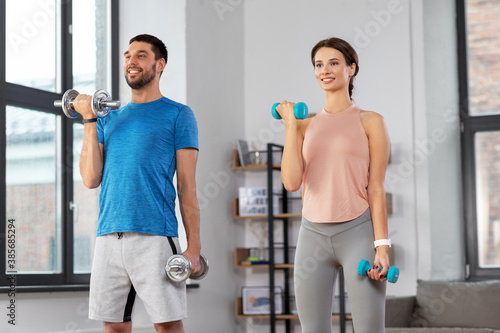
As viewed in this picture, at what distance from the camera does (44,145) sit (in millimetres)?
4281

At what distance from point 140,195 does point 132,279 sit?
262 millimetres

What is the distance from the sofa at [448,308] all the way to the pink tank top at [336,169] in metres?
2.20

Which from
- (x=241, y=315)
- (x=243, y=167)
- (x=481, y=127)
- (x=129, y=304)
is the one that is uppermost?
(x=481, y=127)

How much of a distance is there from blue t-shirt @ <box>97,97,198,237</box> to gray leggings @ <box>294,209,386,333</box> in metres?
0.45

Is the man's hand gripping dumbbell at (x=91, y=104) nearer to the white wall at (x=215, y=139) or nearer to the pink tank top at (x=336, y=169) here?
the pink tank top at (x=336, y=169)

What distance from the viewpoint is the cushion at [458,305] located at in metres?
4.34

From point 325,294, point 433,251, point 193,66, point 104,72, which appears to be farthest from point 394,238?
point 325,294

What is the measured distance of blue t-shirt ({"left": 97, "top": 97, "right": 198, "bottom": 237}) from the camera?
→ 2.20 meters

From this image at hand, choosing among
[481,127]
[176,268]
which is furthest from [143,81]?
[481,127]

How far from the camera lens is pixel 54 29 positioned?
4.49 m

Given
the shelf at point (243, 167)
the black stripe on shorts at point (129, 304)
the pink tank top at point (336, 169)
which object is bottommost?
the black stripe on shorts at point (129, 304)

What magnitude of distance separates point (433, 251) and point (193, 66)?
220cm

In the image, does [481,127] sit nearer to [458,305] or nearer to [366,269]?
[458,305]

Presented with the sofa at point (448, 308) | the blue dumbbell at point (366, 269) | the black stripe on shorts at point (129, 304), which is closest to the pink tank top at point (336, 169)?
the blue dumbbell at point (366, 269)
